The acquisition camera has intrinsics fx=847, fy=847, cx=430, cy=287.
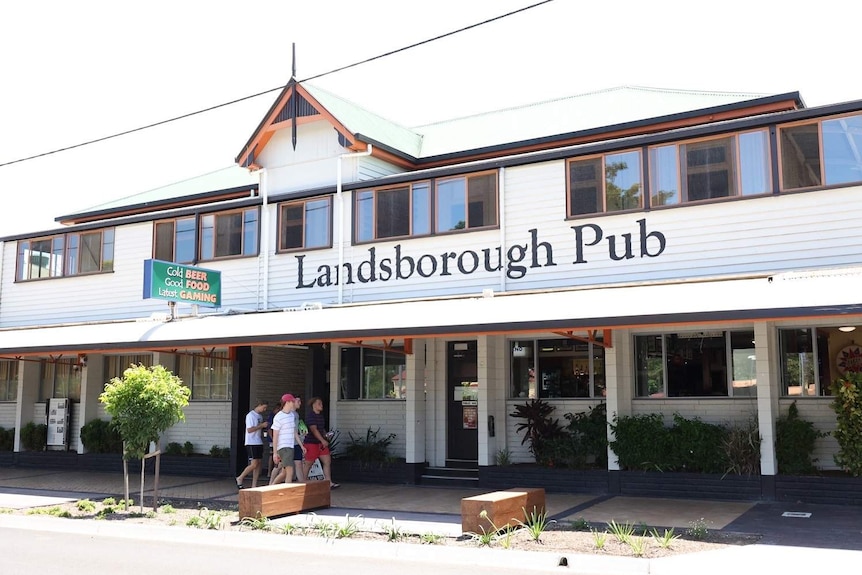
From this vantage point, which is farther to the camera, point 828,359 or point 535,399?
point 535,399

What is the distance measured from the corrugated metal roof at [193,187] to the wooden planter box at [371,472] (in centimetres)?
849

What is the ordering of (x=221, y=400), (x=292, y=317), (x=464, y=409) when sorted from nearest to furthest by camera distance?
(x=292, y=317), (x=464, y=409), (x=221, y=400)

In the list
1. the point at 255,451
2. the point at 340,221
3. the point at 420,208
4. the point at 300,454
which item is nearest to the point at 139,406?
the point at 255,451

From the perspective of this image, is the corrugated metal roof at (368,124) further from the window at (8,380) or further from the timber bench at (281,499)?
the window at (8,380)

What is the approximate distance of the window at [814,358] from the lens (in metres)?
14.1

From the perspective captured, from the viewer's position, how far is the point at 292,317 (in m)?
16.2

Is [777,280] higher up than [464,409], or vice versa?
[777,280]

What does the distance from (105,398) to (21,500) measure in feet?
10.7

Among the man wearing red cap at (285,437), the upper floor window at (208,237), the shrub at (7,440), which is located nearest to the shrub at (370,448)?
the man wearing red cap at (285,437)

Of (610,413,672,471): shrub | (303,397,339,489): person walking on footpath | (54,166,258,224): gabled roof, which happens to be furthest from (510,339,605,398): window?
(54,166,258,224): gabled roof

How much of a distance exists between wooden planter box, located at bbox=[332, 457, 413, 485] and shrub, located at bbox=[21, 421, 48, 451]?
8889mm

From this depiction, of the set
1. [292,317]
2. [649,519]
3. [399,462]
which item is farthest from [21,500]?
[649,519]

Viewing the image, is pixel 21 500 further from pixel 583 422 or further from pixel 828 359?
pixel 828 359

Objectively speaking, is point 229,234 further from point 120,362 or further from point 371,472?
point 371,472
